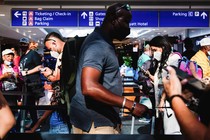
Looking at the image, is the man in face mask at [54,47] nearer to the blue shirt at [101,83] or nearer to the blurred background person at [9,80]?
the blurred background person at [9,80]

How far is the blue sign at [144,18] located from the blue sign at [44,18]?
4.92 ft

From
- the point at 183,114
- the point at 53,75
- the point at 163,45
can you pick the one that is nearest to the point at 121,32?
the point at 183,114

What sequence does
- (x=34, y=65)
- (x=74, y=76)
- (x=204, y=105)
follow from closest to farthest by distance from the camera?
(x=204, y=105)
(x=74, y=76)
(x=34, y=65)

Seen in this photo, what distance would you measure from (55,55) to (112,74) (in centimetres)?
214

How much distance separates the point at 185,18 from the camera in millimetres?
9273

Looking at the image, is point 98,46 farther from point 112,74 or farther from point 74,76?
point 74,76

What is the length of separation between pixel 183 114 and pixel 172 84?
14 cm

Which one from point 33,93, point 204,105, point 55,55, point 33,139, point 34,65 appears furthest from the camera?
point 34,65

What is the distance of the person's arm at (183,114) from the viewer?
1354 mm

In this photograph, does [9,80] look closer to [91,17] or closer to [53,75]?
[53,75]

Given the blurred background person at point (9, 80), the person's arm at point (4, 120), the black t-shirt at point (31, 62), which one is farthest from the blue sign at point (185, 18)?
the person's arm at point (4, 120)

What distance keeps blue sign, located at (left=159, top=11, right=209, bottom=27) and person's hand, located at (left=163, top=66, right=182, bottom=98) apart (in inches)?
312

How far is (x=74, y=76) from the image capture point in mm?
2668

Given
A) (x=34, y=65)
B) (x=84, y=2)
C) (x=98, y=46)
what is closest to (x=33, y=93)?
(x=34, y=65)
